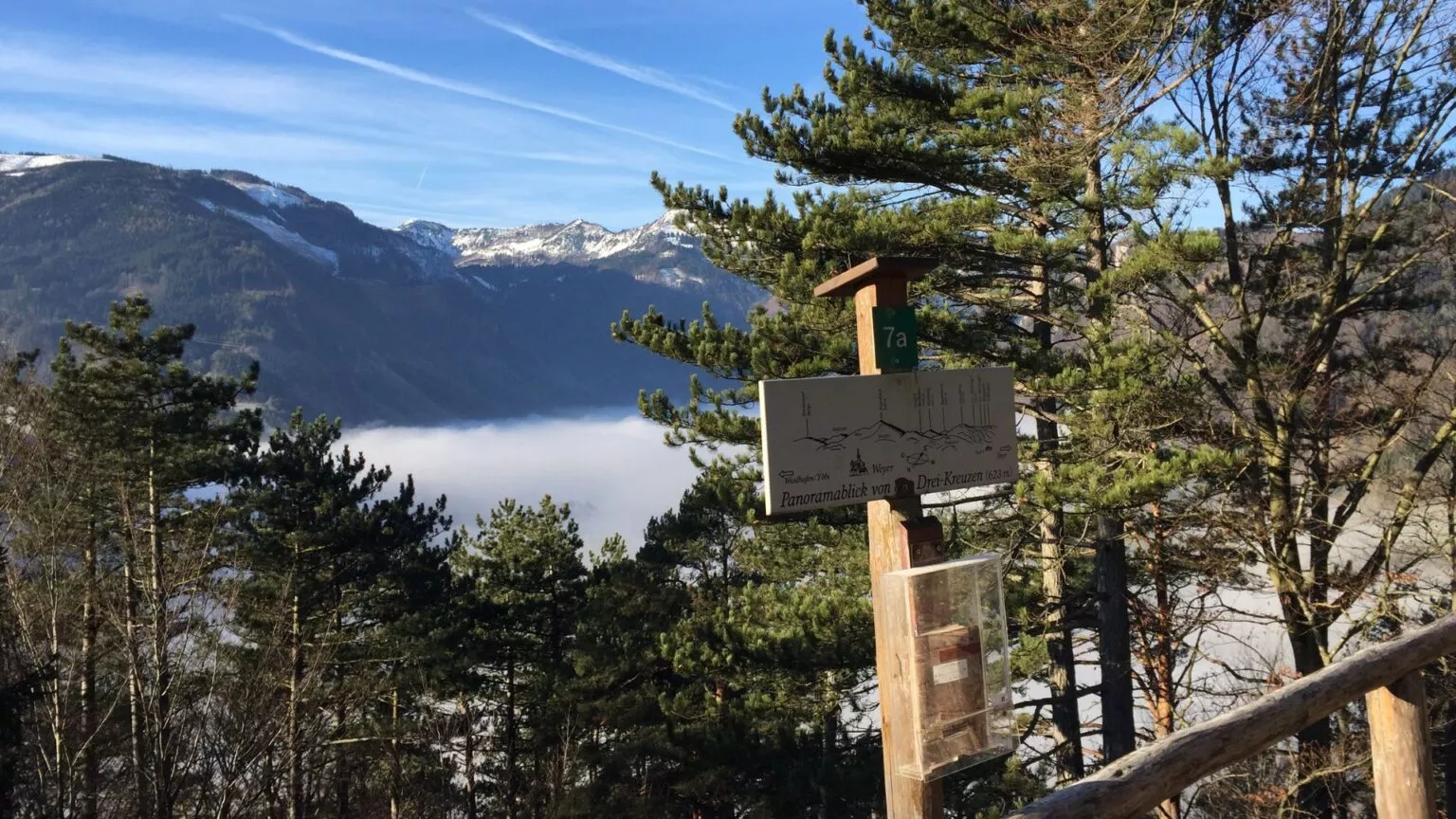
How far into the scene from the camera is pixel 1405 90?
7.28 m

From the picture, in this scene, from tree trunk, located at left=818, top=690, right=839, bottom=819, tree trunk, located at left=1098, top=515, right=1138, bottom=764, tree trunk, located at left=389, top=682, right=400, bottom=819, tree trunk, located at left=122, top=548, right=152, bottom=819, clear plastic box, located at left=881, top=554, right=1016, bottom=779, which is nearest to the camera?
clear plastic box, located at left=881, top=554, right=1016, bottom=779

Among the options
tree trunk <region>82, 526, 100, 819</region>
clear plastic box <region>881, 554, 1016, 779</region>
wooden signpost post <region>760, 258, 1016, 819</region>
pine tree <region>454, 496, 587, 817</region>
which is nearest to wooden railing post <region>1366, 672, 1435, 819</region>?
clear plastic box <region>881, 554, 1016, 779</region>

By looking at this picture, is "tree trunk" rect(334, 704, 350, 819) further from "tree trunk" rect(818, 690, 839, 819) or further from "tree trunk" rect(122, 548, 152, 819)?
"tree trunk" rect(818, 690, 839, 819)

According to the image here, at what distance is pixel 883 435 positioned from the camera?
8.52 ft

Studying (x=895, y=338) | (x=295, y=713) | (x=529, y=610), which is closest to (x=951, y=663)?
(x=895, y=338)

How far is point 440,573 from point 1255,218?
14086 mm

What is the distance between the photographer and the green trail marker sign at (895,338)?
2682 millimetres

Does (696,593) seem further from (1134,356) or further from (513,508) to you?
(1134,356)

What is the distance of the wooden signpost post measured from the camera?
2494 mm

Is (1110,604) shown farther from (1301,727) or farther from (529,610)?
(529,610)

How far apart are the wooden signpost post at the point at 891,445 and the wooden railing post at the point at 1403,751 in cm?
129

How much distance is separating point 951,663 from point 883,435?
62cm

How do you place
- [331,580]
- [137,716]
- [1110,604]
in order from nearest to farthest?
[1110,604] → [137,716] → [331,580]

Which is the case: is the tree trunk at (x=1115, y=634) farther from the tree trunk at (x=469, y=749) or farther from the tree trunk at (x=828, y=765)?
the tree trunk at (x=469, y=749)
